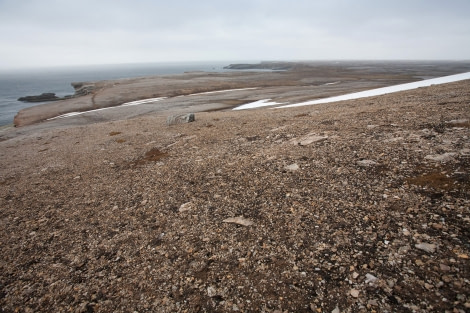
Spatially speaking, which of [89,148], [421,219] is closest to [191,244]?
[421,219]

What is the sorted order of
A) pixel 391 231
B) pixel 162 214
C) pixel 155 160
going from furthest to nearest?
pixel 155 160, pixel 162 214, pixel 391 231

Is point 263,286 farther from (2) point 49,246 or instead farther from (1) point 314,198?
(2) point 49,246

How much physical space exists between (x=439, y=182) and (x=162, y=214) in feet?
25.2

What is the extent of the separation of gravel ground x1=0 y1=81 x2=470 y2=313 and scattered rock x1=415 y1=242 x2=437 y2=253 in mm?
17

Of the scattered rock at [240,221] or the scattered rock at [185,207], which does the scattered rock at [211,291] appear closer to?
the scattered rock at [240,221]

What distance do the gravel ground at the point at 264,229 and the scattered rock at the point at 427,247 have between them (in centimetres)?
2

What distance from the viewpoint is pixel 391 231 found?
5.07m

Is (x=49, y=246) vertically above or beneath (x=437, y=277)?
beneath

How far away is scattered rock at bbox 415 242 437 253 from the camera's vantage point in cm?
443

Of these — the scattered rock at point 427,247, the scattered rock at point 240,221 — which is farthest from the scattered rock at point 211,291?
the scattered rock at point 427,247

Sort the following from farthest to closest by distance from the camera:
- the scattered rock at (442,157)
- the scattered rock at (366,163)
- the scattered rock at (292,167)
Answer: the scattered rock at (292,167)
the scattered rock at (366,163)
the scattered rock at (442,157)

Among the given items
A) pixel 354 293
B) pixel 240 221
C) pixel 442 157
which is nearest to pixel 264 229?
pixel 240 221

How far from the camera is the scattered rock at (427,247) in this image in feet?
14.5

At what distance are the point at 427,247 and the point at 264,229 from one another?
3242 mm
